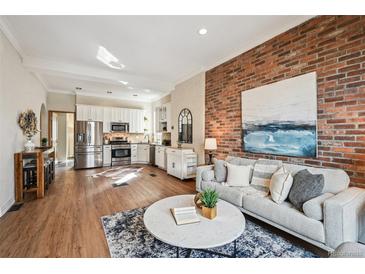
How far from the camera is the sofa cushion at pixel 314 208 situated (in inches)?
65.4

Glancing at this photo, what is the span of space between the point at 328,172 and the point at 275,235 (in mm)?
968

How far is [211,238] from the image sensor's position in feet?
4.55

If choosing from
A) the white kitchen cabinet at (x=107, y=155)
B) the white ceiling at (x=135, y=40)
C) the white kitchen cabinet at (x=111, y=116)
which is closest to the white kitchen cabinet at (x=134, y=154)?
the white kitchen cabinet at (x=111, y=116)

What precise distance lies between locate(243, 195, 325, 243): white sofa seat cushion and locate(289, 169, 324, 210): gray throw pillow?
10 centimetres

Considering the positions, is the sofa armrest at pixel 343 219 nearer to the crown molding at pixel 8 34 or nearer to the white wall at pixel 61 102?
the crown molding at pixel 8 34

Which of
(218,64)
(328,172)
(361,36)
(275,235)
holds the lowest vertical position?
(275,235)

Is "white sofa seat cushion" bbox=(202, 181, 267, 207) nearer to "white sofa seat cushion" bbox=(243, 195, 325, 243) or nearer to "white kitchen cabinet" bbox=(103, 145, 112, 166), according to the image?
"white sofa seat cushion" bbox=(243, 195, 325, 243)

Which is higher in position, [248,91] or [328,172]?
[248,91]

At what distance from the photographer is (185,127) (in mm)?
5105

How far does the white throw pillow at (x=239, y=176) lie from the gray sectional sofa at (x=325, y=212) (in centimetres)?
32

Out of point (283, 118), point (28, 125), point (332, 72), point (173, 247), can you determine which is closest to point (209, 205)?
point (173, 247)
